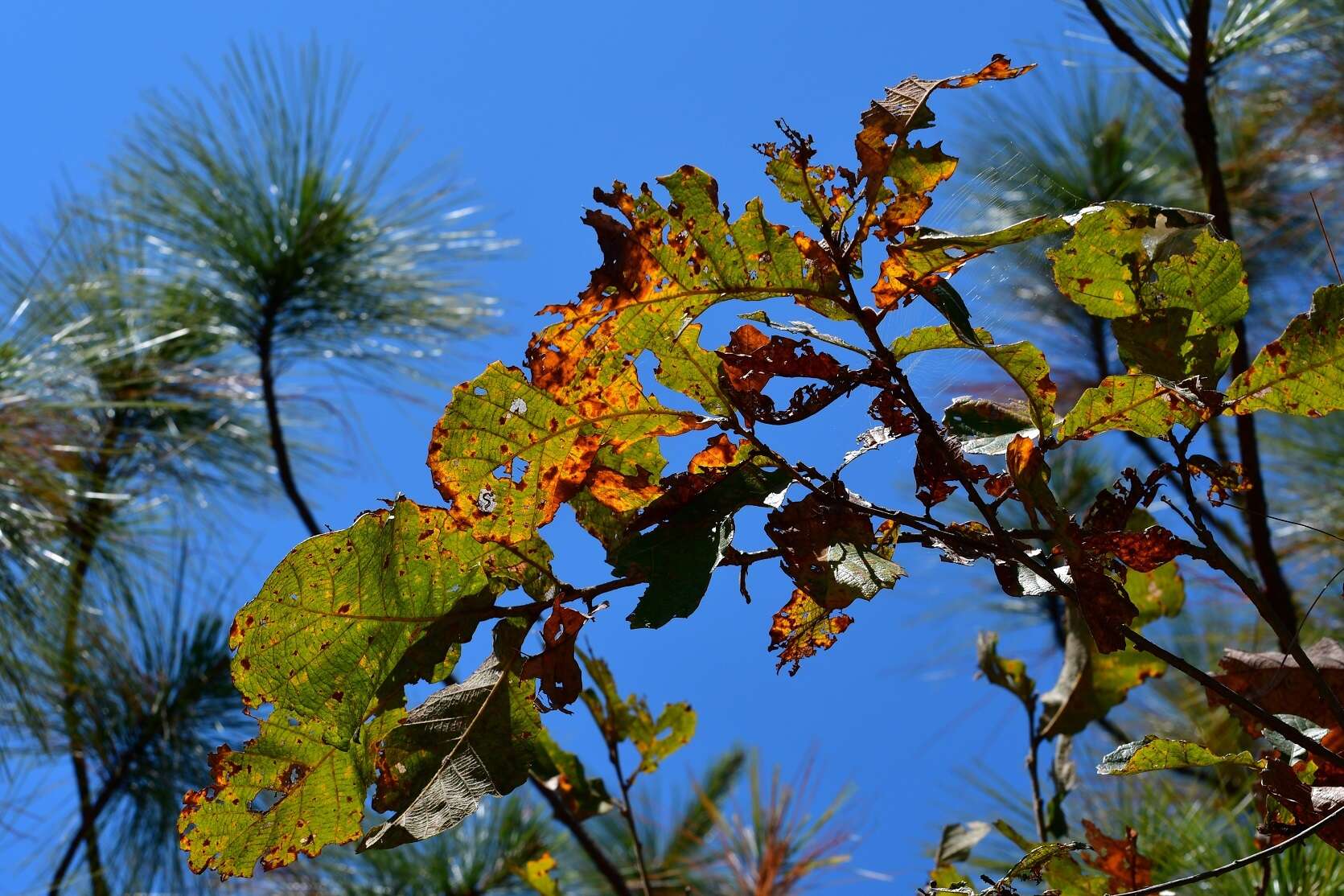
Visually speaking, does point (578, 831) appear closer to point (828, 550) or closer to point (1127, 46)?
point (828, 550)

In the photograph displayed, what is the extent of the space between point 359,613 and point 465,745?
5 cm

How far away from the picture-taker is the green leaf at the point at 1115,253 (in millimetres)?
323

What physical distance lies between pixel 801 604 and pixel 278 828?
16 centimetres

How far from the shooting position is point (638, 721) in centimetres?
62

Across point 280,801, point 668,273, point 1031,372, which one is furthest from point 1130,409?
point 280,801

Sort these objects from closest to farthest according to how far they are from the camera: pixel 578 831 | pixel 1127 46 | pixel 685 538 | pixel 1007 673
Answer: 1. pixel 685 538
2. pixel 1007 673
3. pixel 578 831
4. pixel 1127 46

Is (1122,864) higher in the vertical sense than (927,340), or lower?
lower

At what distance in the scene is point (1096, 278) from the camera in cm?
34

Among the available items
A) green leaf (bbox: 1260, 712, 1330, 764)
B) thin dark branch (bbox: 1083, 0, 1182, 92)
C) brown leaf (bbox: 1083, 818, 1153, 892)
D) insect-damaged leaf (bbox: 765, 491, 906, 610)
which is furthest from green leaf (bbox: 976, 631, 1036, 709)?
thin dark branch (bbox: 1083, 0, 1182, 92)

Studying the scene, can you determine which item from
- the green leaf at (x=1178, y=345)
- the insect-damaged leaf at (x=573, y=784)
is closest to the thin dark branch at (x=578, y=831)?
the insect-damaged leaf at (x=573, y=784)

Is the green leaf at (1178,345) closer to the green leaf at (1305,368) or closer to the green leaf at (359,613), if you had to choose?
the green leaf at (1305,368)

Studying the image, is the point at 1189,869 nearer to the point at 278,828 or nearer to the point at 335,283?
the point at 278,828

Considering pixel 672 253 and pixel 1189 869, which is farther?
pixel 1189 869

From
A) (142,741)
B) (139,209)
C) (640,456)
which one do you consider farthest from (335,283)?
(640,456)
